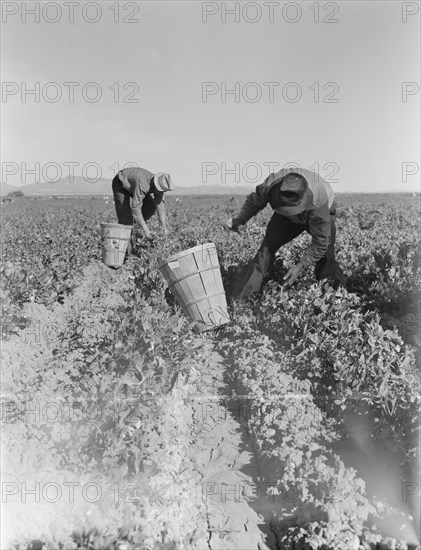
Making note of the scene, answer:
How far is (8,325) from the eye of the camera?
3809mm

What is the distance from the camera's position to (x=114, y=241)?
582 cm

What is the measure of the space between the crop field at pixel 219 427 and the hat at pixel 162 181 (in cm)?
181

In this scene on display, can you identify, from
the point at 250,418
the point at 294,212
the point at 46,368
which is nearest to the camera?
the point at 250,418

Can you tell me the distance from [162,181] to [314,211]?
100 inches

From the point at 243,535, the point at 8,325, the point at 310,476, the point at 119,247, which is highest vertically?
the point at 119,247

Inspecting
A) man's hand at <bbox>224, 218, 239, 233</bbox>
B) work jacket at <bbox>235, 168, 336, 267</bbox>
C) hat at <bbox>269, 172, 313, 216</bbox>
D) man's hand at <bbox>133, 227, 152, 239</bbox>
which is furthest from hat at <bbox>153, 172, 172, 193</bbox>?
hat at <bbox>269, 172, 313, 216</bbox>

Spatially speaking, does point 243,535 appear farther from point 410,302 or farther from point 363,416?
point 410,302

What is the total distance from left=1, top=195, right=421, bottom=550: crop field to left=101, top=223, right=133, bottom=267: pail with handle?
1396mm

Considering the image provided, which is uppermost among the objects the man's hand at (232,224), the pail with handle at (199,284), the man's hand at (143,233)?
the man's hand at (143,233)

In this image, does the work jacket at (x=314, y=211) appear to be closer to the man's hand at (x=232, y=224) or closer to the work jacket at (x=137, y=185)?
the man's hand at (x=232, y=224)

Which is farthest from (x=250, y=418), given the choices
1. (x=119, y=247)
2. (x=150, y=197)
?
(x=150, y=197)

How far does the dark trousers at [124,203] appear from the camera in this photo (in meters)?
6.16

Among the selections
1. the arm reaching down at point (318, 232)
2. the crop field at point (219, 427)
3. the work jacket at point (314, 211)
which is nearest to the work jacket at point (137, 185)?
the crop field at point (219, 427)

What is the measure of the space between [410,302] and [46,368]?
3131 millimetres
